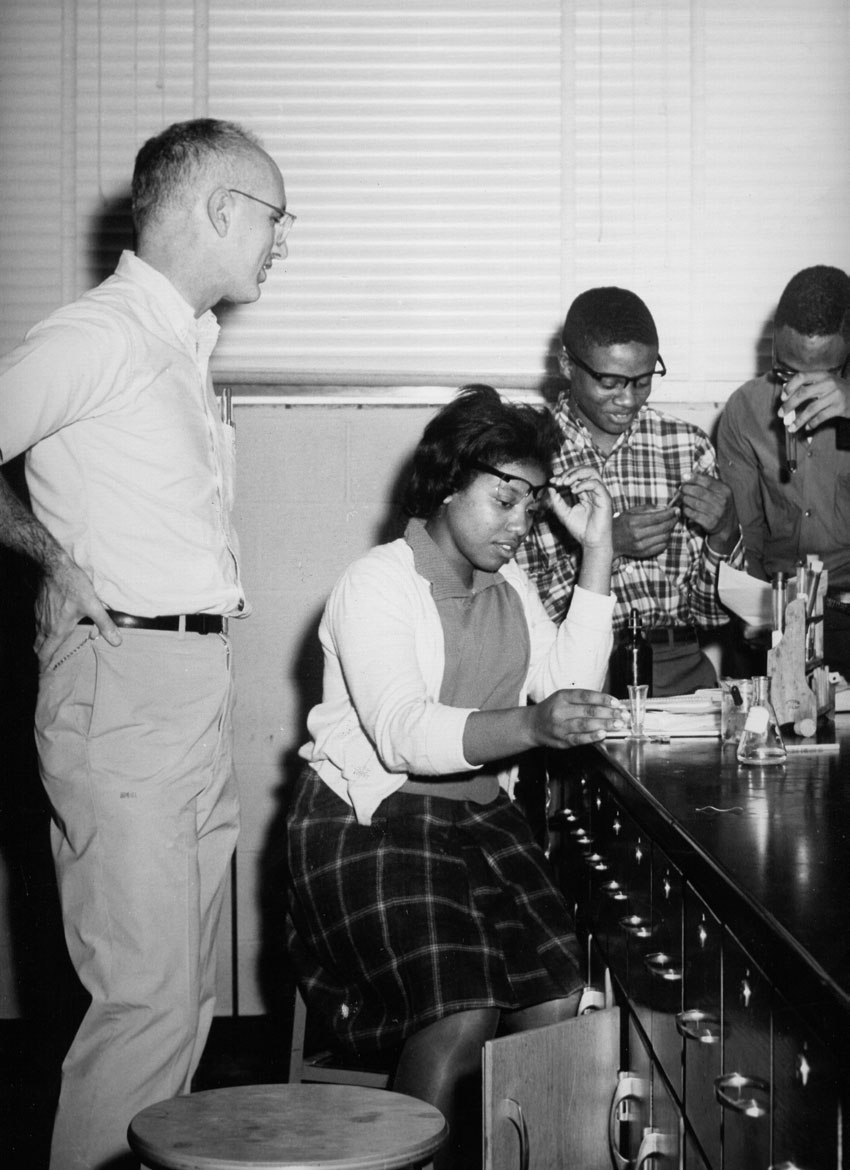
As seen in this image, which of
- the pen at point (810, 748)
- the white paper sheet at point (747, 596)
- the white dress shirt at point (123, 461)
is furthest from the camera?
the white paper sheet at point (747, 596)

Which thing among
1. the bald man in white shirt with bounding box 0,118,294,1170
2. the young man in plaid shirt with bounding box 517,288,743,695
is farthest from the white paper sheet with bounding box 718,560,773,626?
the bald man in white shirt with bounding box 0,118,294,1170

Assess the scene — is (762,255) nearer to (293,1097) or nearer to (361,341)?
(361,341)

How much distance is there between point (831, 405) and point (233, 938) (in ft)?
6.86

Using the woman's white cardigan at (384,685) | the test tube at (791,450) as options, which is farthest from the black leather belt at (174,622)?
the test tube at (791,450)

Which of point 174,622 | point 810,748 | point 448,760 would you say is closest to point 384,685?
point 448,760

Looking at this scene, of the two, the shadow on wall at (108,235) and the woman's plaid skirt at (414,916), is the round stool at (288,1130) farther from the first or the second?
the shadow on wall at (108,235)

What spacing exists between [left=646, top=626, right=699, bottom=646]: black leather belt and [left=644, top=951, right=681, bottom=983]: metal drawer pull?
1.40 metres

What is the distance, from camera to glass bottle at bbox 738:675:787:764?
1.98 meters

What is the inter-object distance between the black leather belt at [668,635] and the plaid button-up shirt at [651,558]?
0.01m

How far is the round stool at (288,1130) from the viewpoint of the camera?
1354 mm

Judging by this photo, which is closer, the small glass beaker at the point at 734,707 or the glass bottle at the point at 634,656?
the small glass beaker at the point at 734,707

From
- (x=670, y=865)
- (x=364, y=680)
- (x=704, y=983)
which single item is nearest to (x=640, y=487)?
(x=364, y=680)

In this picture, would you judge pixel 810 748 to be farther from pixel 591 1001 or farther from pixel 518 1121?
pixel 518 1121

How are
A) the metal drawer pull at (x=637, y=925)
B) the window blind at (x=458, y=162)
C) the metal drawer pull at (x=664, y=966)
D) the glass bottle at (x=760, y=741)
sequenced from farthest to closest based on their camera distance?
the window blind at (x=458, y=162) → the glass bottle at (x=760, y=741) → the metal drawer pull at (x=637, y=925) → the metal drawer pull at (x=664, y=966)
